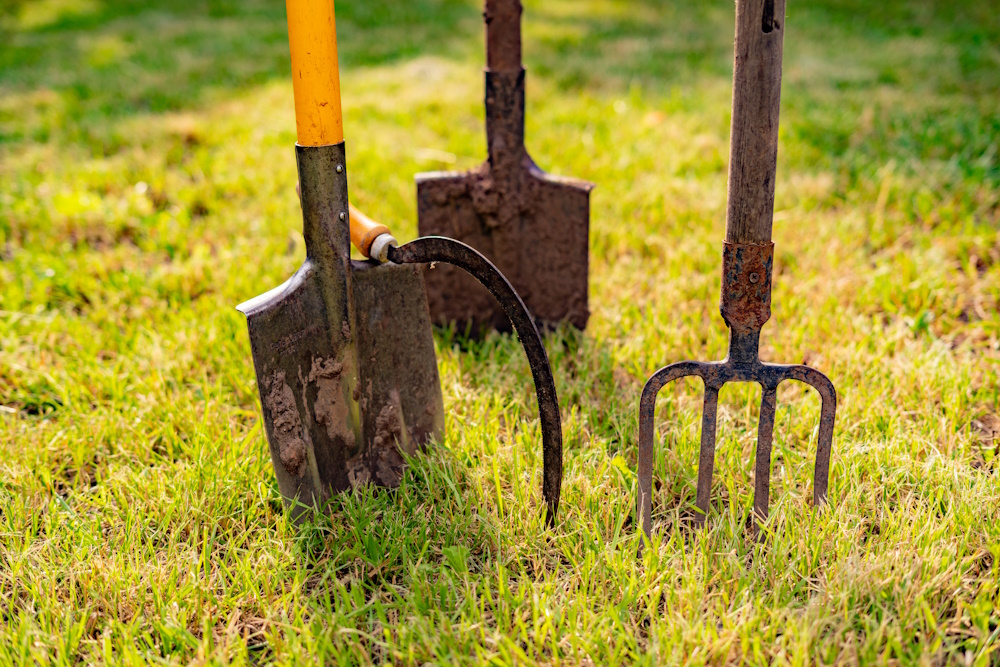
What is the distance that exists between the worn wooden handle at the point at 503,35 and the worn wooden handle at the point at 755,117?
32.4 inches

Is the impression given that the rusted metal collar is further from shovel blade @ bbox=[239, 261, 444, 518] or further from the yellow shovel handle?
the yellow shovel handle

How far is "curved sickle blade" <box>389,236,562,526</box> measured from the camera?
Result: 57.0 inches

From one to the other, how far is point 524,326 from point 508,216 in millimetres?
770

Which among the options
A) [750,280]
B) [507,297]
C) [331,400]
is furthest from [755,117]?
[331,400]

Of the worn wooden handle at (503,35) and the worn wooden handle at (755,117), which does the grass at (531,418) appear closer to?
the worn wooden handle at (755,117)

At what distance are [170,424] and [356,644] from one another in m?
0.84

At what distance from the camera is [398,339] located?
5.52 feet

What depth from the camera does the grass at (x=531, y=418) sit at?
4.31ft

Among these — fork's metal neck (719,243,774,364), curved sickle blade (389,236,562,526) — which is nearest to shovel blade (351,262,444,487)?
curved sickle blade (389,236,562,526)

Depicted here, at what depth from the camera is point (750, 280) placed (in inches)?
56.7

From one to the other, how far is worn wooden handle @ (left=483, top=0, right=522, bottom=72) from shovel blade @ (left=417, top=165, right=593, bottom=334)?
27 cm

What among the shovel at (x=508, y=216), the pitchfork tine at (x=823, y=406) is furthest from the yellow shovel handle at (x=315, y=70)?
the pitchfork tine at (x=823, y=406)

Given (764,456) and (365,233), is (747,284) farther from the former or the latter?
(365,233)

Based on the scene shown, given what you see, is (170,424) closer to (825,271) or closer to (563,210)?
(563,210)
